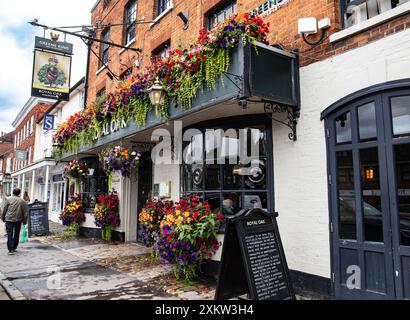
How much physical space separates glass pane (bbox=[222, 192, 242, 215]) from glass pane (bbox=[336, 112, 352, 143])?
2062mm

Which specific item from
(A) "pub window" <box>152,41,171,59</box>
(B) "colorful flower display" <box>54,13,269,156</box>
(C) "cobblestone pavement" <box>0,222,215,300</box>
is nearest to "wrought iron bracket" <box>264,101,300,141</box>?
(B) "colorful flower display" <box>54,13,269,156</box>

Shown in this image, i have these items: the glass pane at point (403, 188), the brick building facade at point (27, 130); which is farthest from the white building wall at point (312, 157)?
the brick building facade at point (27, 130)

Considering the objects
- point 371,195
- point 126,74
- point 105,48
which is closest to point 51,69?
point 126,74

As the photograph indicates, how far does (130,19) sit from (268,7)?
7596 mm

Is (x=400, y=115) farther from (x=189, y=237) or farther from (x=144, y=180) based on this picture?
(x=144, y=180)

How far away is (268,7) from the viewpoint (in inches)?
237

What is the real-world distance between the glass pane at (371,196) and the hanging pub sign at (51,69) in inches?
397

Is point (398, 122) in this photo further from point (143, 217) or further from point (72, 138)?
point (72, 138)

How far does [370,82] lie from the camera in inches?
172

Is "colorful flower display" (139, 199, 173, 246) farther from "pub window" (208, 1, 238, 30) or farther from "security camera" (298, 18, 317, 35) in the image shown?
"security camera" (298, 18, 317, 35)

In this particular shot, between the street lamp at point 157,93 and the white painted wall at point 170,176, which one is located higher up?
the street lamp at point 157,93

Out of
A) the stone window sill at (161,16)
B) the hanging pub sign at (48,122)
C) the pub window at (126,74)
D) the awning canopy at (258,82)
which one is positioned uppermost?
the stone window sill at (161,16)

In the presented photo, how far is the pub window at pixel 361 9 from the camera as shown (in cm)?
458

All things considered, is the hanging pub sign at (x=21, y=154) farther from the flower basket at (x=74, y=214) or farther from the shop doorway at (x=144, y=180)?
the shop doorway at (x=144, y=180)
